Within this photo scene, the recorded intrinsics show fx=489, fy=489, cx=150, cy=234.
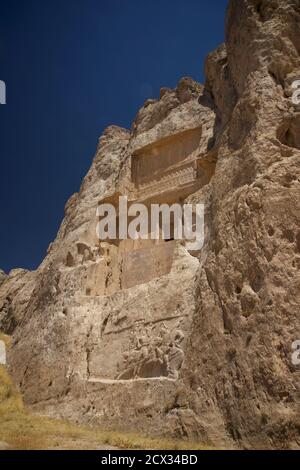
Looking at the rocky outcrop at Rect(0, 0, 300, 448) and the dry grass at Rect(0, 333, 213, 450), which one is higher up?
the rocky outcrop at Rect(0, 0, 300, 448)

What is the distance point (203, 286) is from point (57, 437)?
463cm

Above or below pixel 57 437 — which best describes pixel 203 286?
above

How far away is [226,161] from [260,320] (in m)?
4.59

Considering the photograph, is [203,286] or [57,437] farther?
[203,286]

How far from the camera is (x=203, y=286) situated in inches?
452

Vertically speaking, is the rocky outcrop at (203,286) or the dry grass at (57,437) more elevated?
the rocky outcrop at (203,286)

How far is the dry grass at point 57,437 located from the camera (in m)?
9.45

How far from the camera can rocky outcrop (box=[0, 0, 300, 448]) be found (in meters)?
9.49

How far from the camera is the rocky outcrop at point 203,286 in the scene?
31.1 feet

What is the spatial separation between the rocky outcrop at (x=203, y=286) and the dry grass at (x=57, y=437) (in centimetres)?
55

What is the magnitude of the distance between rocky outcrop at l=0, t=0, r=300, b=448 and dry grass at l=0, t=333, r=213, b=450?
1.80 ft

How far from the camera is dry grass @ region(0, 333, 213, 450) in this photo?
9.45m
